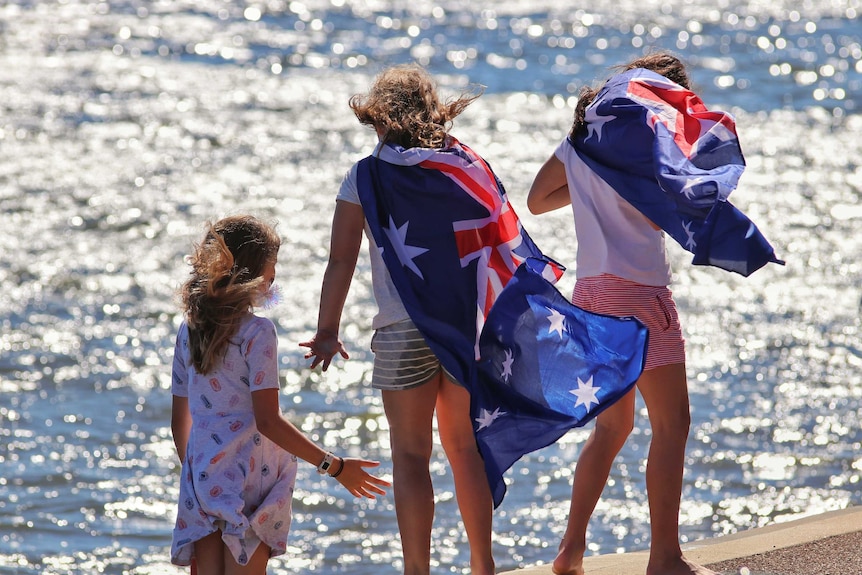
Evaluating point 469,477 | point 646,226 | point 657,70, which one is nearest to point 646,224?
point 646,226

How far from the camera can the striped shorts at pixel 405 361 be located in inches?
158

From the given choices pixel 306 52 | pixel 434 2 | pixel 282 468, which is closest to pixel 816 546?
pixel 282 468

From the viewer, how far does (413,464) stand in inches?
159

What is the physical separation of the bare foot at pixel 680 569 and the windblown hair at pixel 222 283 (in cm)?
169

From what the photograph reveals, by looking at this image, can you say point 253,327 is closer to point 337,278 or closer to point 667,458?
point 337,278

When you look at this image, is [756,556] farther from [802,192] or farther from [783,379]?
[802,192]

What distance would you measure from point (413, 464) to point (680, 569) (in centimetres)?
102

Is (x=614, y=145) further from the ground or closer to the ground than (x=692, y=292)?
further from the ground

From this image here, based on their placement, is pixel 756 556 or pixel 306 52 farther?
pixel 306 52

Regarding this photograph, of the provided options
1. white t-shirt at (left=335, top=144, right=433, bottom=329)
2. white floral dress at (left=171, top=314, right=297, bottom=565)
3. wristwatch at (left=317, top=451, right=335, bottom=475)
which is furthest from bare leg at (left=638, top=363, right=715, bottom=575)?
white floral dress at (left=171, top=314, right=297, bottom=565)

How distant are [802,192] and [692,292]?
3079 millimetres

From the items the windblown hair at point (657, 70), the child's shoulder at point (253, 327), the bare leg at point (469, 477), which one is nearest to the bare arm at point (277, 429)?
the child's shoulder at point (253, 327)

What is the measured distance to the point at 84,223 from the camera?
11070 millimetres

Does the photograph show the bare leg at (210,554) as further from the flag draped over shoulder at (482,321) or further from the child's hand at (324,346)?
the flag draped over shoulder at (482,321)
